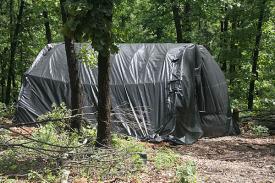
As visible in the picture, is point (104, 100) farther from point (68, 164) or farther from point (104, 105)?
point (68, 164)

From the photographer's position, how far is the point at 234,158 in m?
9.12

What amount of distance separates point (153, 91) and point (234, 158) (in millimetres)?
3296

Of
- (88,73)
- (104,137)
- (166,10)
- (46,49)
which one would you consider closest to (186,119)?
(88,73)

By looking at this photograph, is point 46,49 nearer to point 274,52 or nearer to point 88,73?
point 88,73

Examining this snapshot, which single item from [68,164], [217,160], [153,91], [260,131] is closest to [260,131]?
[260,131]

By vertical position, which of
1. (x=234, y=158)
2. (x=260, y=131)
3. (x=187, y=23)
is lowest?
(x=260, y=131)

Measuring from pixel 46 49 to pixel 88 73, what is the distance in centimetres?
206

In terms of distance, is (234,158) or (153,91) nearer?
(234,158)

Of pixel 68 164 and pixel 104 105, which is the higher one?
pixel 104 105

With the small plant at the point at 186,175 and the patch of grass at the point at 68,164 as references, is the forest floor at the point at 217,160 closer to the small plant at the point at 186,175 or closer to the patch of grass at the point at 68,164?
the patch of grass at the point at 68,164

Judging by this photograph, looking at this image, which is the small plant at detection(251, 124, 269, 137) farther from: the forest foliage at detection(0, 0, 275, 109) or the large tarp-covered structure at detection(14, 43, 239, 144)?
the forest foliage at detection(0, 0, 275, 109)

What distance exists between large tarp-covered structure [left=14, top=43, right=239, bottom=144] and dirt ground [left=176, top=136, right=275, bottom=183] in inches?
26.8

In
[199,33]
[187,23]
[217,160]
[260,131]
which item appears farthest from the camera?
[199,33]

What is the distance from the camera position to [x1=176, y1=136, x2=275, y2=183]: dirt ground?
705 cm
